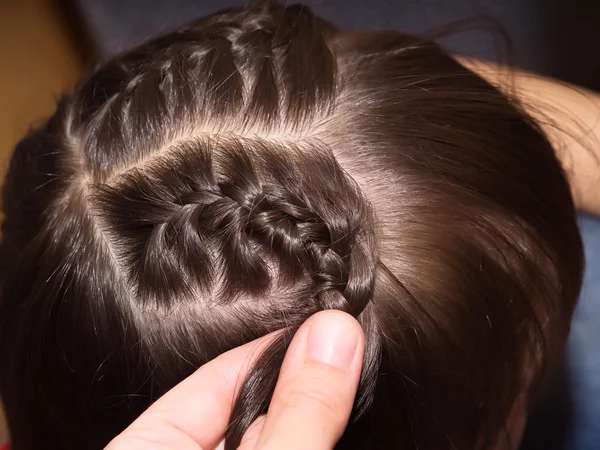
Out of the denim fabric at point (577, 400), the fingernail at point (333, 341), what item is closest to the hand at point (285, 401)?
the fingernail at point (333, 341)

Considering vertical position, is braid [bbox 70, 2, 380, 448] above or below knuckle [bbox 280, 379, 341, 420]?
above

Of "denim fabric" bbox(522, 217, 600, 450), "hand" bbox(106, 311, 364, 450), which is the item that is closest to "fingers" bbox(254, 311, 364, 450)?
"hand" bbox(106, 311, 364, 450)

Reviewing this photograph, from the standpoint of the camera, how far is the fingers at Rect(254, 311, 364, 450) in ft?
1.22

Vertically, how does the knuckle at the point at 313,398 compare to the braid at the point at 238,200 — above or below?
below

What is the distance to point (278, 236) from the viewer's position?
448 millimetres

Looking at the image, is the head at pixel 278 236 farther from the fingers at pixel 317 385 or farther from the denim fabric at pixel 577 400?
the denim fabric at pixel 577 400

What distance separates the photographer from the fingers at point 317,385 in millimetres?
371

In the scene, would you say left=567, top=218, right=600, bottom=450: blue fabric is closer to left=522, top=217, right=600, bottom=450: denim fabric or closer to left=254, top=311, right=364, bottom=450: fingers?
left=522, top=217, right=600, bottom=450: denim fabric

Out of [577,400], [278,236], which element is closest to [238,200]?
[278,236]

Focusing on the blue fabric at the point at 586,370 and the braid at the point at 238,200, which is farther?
the blue fabric at the point at 586,370

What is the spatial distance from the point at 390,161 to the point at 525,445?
67 cm

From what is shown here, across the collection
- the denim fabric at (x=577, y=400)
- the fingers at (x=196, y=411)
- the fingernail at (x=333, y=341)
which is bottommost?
the denim fabric at (x=577, y=400)

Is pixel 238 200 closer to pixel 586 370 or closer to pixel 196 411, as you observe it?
pixel 196 411

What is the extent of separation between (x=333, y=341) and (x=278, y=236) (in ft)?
0.32
